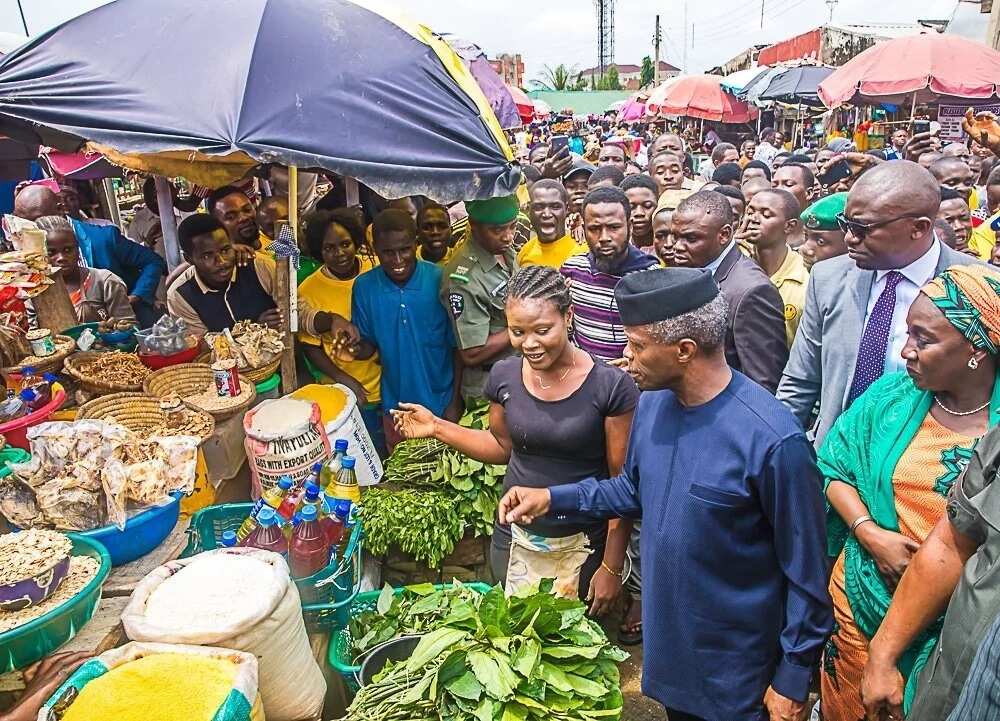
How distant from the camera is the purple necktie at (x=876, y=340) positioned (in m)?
2.69

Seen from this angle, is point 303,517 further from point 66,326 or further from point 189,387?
point 66,326

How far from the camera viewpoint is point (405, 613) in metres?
2.68

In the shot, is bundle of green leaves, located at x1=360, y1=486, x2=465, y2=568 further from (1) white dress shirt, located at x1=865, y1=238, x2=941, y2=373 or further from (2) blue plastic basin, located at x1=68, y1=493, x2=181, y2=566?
(1) white dress shirt, located at x1=865, y1=238, x2=941, y2=373

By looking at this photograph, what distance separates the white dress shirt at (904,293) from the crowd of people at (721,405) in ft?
0.04

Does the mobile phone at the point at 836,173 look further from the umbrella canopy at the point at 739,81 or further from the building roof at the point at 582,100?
the building roof at the point at 582,100

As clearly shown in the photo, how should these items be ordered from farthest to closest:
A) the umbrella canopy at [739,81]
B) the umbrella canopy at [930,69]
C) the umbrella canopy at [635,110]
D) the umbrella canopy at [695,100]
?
the umbrella canopy at [635,110]
the umbrella canopy at [739,81]
the umbrella canopy at [695,100]
the umbrella canopy at [930,69]

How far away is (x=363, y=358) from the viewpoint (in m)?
4.26

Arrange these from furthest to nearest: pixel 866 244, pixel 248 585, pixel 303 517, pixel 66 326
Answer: pixel 66 326, pixel 866 244, pixel 303 517, pixel 248 585

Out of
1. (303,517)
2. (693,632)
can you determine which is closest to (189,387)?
(303,517)

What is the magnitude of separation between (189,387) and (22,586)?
6.07 feet

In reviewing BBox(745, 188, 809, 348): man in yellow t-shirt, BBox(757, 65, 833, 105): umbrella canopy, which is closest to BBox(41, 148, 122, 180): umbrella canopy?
BBox(745, 188, 809, 348): man in yellow t-shirt

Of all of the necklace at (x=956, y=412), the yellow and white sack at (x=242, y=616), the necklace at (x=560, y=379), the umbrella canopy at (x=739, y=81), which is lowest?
the yellow and white sack at (x=242, y=616)

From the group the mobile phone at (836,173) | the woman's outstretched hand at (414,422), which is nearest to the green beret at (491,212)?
the woman's outstretched hand at (414,422)

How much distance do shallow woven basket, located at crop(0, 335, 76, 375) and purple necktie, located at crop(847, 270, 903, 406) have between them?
367cm
